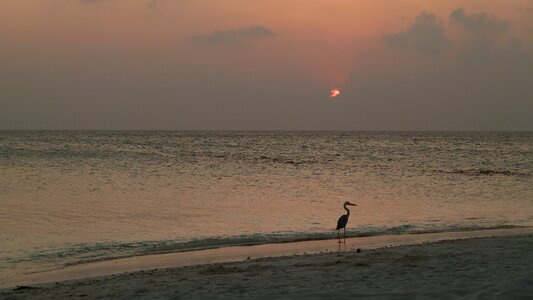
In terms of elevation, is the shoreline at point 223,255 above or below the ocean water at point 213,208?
below

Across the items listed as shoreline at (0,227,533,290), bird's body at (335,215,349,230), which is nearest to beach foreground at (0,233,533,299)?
shoreline at (0,227,533,290)

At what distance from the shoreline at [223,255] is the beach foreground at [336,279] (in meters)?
0.67

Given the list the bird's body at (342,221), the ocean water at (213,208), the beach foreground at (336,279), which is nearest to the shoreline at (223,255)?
the bird's body at (342,221)

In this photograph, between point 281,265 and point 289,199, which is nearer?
point 281,265

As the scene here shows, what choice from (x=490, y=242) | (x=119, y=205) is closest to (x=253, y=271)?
(x=490, y=242)

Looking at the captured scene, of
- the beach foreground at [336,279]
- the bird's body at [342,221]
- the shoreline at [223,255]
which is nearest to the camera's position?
the beach foreground at [336,279]

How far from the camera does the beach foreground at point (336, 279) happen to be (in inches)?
310

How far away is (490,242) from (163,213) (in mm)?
9597

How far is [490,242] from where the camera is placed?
12547 mm

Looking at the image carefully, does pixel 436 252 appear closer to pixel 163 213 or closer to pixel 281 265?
pixel 281 265

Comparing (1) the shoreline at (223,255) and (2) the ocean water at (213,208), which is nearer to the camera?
(1) the shoreline at (223,255)

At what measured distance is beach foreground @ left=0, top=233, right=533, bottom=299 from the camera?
7.88 metres

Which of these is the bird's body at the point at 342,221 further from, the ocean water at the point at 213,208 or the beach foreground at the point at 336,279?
the beach foreground at the point at 336,279

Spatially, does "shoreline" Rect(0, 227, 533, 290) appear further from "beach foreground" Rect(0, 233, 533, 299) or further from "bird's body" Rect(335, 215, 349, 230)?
"beach foreground" Rect(0, 233, 533, 299)
